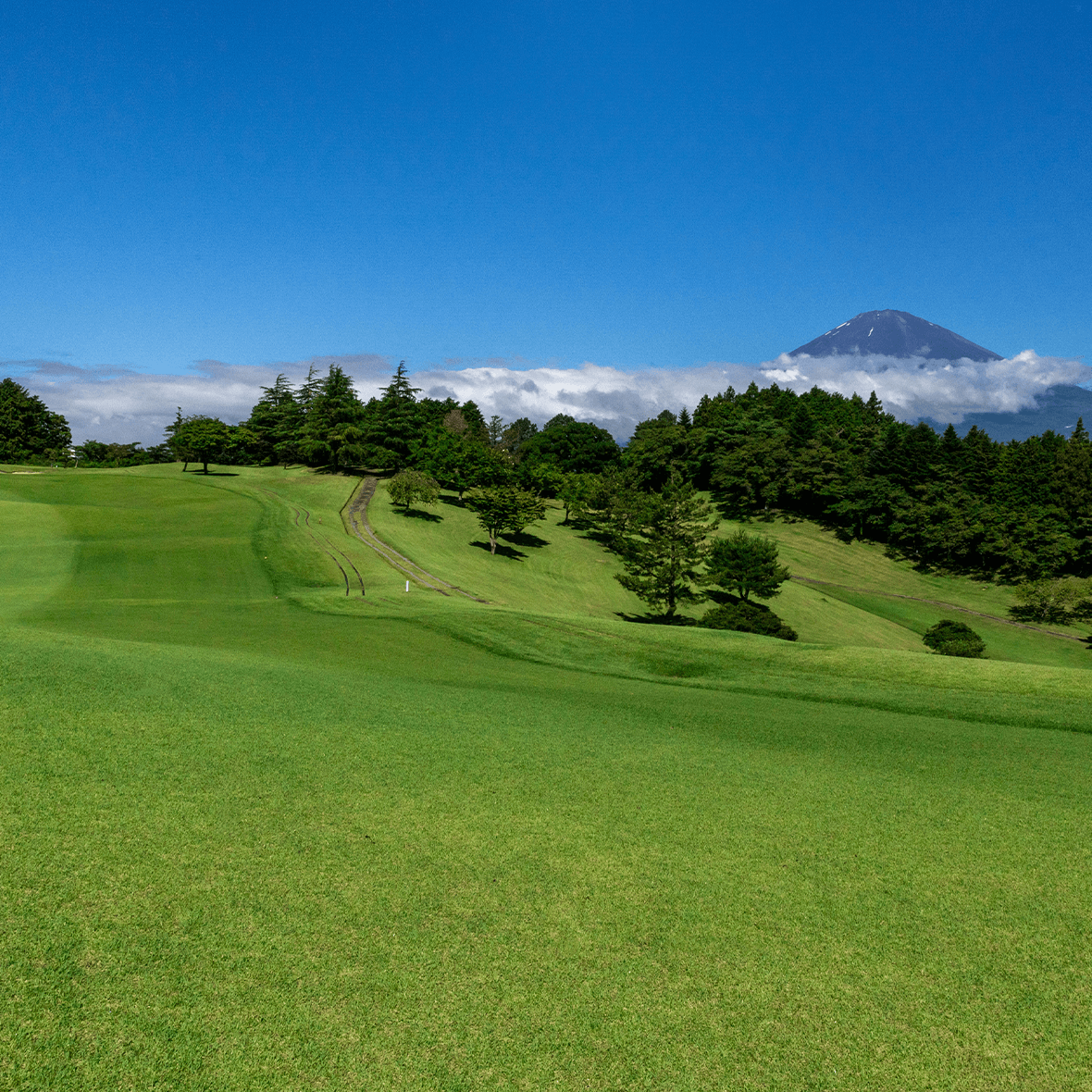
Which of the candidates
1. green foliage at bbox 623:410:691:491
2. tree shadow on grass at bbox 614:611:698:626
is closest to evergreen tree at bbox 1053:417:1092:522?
green foliage at bbox 623:410:691:491

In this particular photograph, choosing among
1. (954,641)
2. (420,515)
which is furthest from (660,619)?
(420,515)

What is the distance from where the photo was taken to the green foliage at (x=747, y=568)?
165 feet

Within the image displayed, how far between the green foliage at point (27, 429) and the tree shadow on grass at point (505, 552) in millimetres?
85883

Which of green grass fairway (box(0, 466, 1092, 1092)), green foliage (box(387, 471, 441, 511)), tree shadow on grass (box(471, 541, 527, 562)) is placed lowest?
tree shadow on grass (box(471, 541, 527, 562))

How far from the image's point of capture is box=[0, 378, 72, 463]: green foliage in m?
104

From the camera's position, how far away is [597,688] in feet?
51.9

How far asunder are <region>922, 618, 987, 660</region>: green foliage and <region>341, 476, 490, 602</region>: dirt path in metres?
Result: 31.9

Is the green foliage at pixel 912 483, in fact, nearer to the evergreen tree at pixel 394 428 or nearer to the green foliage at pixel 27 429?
the evergreen tree at pixel 394 428

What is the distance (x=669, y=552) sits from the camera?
152 ft

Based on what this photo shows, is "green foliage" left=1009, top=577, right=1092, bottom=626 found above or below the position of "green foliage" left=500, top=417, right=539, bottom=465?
below

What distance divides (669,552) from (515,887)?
136 feet

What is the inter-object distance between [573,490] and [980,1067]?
7984cm

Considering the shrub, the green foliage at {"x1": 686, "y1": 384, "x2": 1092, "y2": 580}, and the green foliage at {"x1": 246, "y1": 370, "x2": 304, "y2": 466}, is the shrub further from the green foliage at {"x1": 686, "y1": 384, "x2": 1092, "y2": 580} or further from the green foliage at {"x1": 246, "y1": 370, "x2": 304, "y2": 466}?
the green foliage at {"x1": 246, "y1": 370, "x2": 304, "y2": 466}

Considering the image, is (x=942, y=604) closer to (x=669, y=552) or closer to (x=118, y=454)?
(x=669, y=552)
